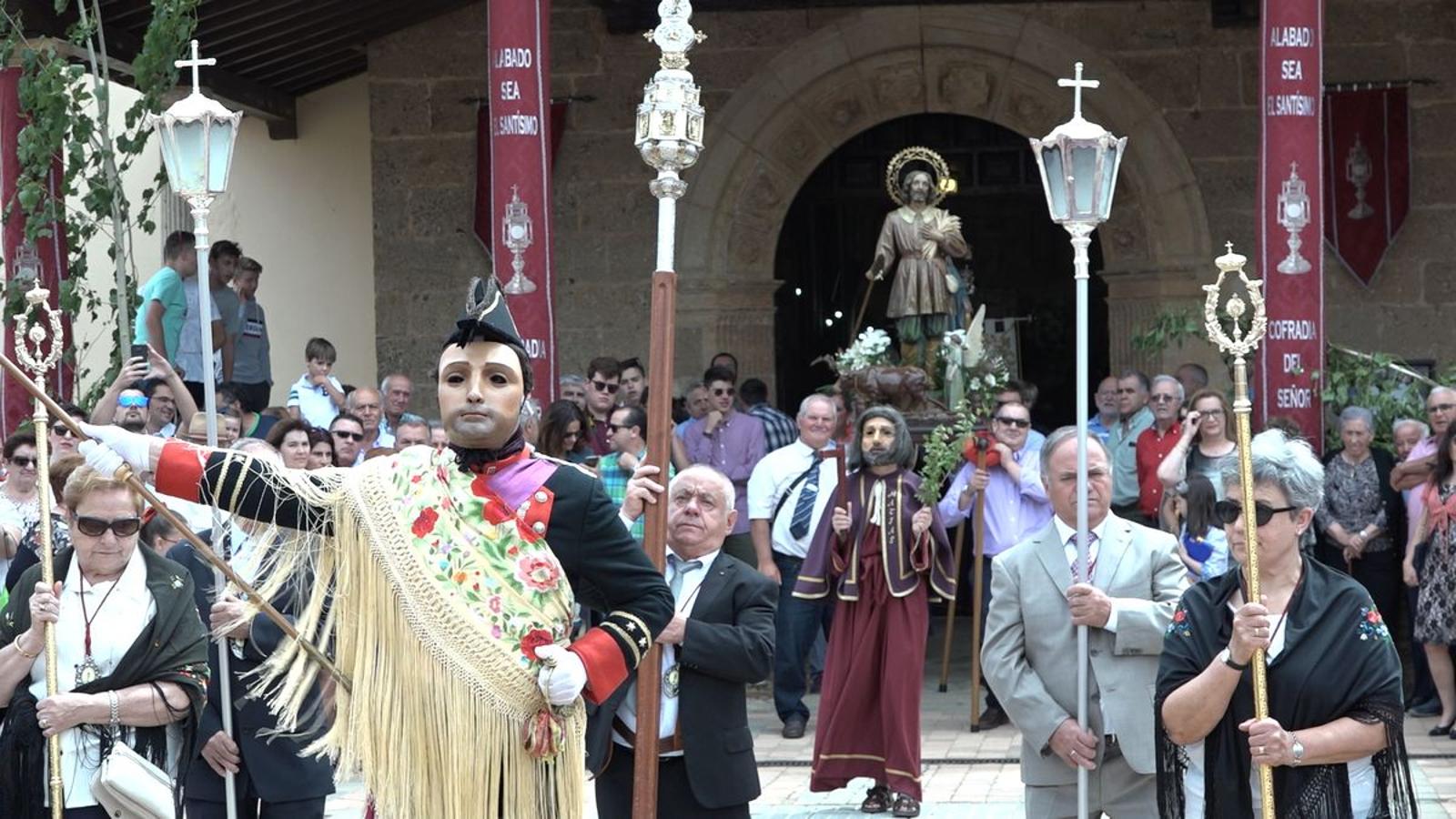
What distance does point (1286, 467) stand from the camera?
4.97 meters

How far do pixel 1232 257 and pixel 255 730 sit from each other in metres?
3.18

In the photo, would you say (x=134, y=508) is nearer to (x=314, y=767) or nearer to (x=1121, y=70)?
(x=314, y=767)

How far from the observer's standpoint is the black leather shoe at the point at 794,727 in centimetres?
1080

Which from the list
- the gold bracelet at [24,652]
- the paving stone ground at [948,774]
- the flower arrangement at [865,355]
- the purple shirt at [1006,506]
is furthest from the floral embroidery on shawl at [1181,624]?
the flower arrangement at [865,355]

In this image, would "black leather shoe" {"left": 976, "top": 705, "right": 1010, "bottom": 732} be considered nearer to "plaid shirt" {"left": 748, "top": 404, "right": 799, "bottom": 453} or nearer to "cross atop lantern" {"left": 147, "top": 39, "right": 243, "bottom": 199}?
"plaid shirt" {"left": 748, "top": 404, "right": 799, "bottom": 453}

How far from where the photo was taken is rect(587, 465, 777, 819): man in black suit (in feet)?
20.0

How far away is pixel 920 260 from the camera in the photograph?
13070 mm

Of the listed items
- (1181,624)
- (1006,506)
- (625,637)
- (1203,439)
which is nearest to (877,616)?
(1006,506)

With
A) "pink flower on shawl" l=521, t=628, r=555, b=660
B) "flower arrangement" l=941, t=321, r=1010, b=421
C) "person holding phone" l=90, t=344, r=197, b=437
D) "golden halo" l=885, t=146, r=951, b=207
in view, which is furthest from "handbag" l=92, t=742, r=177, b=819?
"golden halo" l=885, t=146, r=951, b=207

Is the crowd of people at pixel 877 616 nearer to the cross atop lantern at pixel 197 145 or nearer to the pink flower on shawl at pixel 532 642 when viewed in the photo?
the pink flower on shawl at pixel 532 642

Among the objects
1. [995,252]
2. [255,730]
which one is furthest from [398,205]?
[255,730]

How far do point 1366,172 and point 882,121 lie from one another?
3.27m

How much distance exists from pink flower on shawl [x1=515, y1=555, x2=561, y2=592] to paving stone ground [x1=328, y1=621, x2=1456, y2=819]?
388 centimetres

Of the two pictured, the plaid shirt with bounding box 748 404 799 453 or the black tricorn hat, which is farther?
the plaid shirt with bounding box 748 404 799 453
